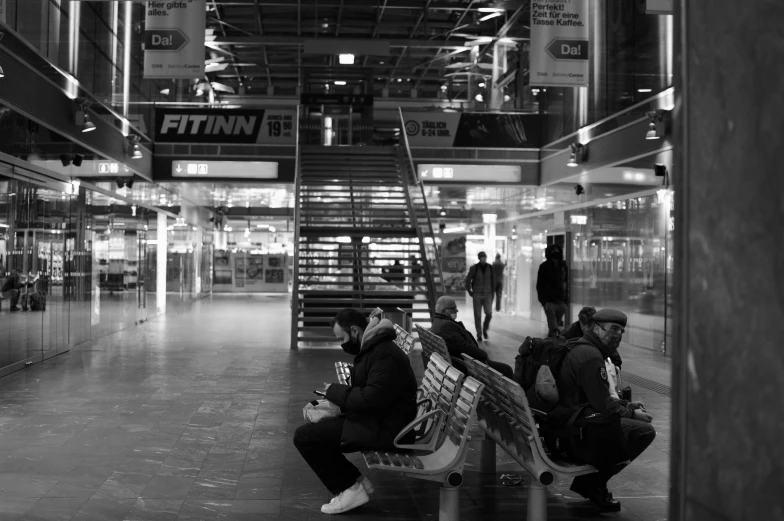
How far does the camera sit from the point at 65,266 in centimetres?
Result: 1427

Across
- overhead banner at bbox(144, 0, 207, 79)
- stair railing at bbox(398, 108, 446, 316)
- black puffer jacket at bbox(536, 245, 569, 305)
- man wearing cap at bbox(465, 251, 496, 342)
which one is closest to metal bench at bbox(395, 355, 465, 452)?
overhead banner at bbox(144, 0, 207, 79)

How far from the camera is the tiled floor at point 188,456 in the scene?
561 centimetres

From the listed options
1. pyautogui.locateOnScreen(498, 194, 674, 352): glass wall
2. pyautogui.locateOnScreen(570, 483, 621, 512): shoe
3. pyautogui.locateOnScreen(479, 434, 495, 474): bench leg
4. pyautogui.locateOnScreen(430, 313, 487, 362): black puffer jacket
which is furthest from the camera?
pyautogui.locateOnScreen(498, 194, 674, 352): glass wall

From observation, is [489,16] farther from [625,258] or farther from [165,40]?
[165,40]

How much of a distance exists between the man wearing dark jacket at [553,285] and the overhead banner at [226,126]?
30.0 feet

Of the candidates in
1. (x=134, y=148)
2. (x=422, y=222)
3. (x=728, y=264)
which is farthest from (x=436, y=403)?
(x=134, y=148)

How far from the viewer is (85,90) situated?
51.0ft

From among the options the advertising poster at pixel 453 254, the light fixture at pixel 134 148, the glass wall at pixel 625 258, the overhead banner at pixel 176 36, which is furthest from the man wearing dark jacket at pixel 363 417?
the advertising poster at pixel 453 254

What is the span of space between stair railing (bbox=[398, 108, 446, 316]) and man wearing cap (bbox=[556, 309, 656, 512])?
10.4 metres

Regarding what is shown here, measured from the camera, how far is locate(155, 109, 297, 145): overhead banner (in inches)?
878

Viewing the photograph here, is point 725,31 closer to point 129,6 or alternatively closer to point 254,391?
point 254,391

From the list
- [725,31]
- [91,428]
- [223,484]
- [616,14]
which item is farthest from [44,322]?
[725,31]

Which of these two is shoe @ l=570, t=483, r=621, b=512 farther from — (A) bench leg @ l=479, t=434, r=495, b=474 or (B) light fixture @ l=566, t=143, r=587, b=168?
(B) light fixture @ l=566, t=143, r=587, b=168

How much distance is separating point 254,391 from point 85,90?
7.71m
